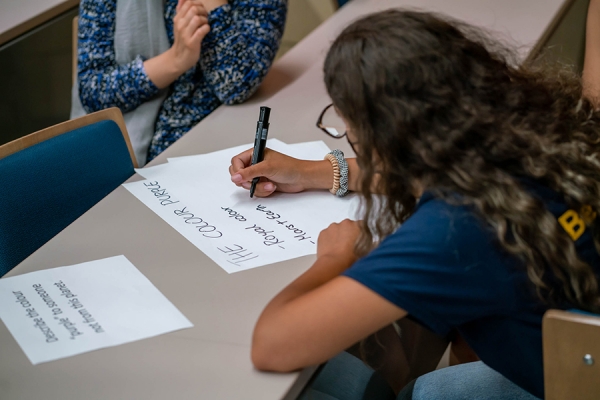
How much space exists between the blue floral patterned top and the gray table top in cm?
17

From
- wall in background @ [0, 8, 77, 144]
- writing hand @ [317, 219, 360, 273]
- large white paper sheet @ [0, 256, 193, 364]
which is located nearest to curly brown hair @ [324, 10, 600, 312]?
writing hand @ [317, 219, 360, 273]

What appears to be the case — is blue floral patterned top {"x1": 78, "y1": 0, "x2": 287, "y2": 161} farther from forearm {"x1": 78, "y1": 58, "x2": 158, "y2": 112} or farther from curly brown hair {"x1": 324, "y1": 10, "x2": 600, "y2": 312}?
curly brown hair {"x1": 324, "y1": 10, "x2": 600, "y2": 312}

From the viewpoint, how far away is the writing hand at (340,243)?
86 centimetres

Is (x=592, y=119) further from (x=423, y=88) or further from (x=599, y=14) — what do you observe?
(x=599, y=14)

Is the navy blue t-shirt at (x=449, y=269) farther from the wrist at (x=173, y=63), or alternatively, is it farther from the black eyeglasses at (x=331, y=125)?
the wrist at (x=173, y=63)

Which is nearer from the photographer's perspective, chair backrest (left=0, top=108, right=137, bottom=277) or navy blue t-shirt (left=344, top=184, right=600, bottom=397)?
navy blue t-shirt (left=344, top=184, right=600, bottom=397)

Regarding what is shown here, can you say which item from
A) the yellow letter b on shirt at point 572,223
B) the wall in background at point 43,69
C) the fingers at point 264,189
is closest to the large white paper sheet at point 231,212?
the fingers at point 264,189

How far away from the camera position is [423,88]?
0.73 metres

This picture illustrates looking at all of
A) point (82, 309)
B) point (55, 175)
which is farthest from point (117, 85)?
point (82, 309)

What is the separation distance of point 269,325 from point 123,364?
185 millimetres

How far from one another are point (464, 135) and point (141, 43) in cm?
106

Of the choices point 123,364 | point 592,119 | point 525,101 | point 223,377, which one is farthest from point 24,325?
point 592,119

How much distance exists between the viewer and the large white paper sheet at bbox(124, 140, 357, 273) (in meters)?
0.97

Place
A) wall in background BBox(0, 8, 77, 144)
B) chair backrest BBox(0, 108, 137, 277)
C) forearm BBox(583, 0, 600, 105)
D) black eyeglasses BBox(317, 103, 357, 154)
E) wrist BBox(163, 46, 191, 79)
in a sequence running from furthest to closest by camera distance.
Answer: wall in background BBox(0, 8, 77, 144)
forearm BBox(583, 0, 600, 105)
wrist BBox(163, 46, 191, 79)
black eyeglasses BBox(317, 103, 357, 154)
chair backrest BBox(0, 108, 137, 277)
